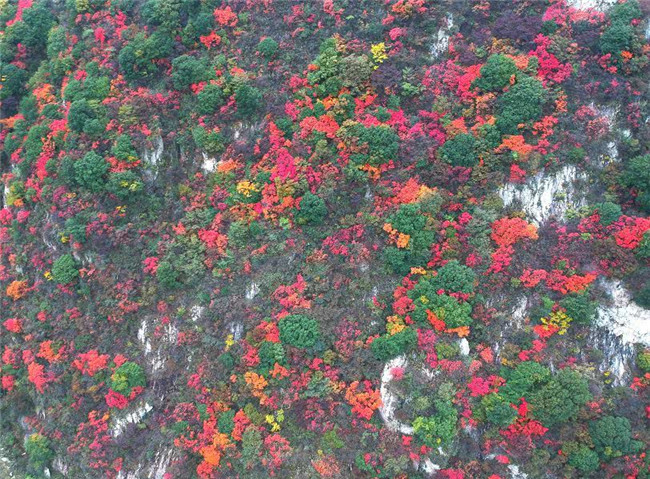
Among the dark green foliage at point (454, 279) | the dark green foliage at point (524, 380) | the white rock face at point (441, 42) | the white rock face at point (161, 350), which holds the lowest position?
the dark green foliage at point (524, 380)

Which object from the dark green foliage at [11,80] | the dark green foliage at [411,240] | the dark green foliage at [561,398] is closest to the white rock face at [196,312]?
the dark green foliage at [411,240]

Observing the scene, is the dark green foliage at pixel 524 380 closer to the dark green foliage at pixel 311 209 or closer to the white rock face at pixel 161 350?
the dark green foliage at pixel 311 209

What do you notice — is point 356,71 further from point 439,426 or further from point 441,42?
point 439,426

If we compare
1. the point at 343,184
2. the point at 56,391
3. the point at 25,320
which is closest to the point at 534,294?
the point at 343,184

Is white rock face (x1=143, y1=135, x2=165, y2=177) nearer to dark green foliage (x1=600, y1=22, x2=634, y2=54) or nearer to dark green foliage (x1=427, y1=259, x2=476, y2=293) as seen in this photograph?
dark green foliage (x1=427, y1=259, x2=476, y2=293)

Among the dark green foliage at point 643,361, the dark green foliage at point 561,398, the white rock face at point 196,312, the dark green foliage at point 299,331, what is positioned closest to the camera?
the dark green foliage at point 561,398

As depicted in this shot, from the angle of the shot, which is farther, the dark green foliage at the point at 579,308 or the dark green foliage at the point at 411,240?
the dark green foliage at the point at 411,240

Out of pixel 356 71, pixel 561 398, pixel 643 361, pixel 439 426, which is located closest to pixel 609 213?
pixel 643 361

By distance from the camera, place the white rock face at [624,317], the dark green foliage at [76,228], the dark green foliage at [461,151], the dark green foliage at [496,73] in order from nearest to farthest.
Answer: the white rock face at [624,317] < the dark green foliage at [461,151] < the dark green foliage at [496,73] < the dark green foliage at [76,228]
